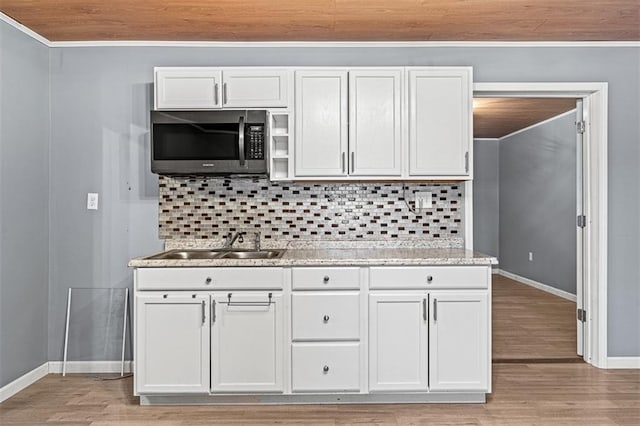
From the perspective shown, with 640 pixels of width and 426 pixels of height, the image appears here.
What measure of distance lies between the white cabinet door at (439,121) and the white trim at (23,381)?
9.19 ft

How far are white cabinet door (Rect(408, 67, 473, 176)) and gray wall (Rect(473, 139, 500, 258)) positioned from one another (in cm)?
544

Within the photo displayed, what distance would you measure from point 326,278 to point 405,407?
0.87 metres

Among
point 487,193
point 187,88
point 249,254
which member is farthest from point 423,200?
point 487,193

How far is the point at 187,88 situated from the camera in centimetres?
292

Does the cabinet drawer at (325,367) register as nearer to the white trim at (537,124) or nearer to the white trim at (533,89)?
the white trim at (533,89)

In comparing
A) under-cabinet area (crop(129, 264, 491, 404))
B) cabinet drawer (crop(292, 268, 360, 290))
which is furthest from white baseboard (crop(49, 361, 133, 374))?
cabinet drawer (crop(292, 268, 360, 290))

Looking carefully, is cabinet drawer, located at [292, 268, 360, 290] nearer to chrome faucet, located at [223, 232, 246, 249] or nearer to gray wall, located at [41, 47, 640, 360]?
chrome faucet, located at [223, 232, 246, 249]

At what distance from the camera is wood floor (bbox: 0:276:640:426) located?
8.17ft

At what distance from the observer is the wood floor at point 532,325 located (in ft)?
11.9

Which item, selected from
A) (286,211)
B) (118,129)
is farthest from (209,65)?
(286,211)

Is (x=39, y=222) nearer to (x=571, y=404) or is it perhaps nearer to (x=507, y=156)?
(x=571, y=404)

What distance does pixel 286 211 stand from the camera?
10.7ft

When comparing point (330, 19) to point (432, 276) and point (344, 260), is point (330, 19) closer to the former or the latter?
point (344, 260)

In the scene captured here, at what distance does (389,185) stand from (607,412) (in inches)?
73.0
